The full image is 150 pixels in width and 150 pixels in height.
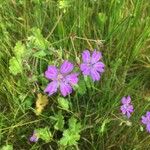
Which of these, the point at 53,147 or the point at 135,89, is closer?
the point at 53,147

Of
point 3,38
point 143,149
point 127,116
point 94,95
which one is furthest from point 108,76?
point 3,38

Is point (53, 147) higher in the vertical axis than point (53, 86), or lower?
lower

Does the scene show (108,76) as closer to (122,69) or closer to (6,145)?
(122,69)

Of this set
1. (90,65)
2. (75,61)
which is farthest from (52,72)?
(75,61)

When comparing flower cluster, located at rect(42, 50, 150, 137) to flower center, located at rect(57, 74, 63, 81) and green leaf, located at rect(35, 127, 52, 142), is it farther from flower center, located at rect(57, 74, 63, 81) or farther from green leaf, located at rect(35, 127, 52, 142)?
green leaf, located at rect(35, 127, 52, 142)

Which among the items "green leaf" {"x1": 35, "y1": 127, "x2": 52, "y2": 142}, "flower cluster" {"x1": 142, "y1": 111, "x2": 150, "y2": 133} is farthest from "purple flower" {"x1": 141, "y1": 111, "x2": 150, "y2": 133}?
"green leaf" {"x1": 35, "y1": 127, "x2": 52, "y2": 142}

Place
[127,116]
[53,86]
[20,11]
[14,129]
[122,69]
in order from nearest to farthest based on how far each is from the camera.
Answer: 1. [53,86]
2. [127,116]
3. [14,129]
4. [122,69]
5. [20,11]

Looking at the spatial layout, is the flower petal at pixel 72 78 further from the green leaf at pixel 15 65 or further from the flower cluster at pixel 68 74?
the green leaf at pixel 15 65
